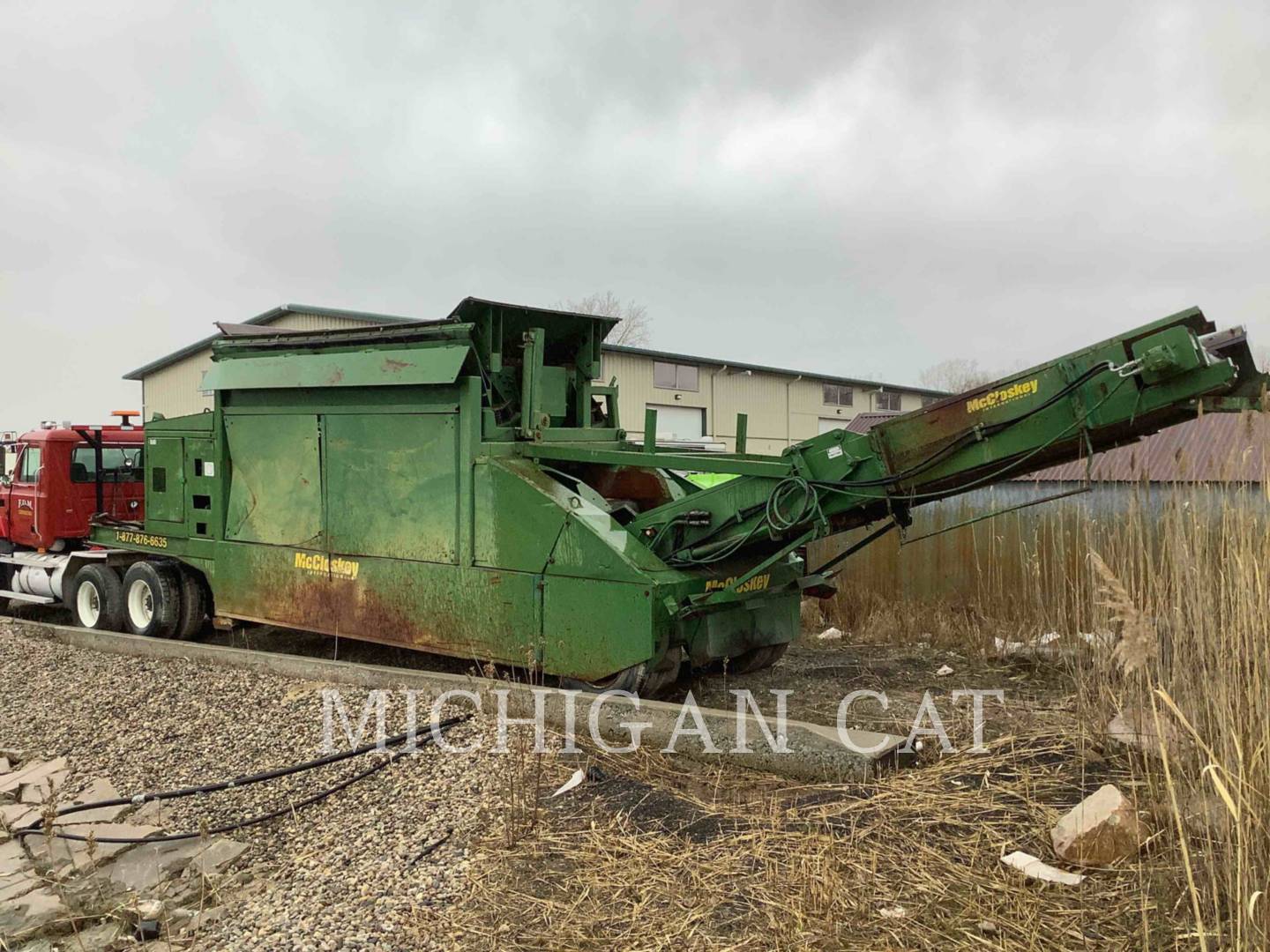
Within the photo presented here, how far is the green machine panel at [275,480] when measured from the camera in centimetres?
743

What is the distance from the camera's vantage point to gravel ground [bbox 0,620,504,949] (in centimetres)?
354

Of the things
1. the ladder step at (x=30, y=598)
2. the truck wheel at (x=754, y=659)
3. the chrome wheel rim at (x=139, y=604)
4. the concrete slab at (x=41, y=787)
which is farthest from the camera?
the ladder step at (x=30, y=598)

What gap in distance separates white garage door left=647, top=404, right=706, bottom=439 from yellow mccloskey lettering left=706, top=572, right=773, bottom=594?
21497mm

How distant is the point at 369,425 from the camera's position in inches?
279

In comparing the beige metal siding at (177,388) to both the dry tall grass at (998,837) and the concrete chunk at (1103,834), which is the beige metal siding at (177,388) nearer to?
the dry tall grass at (998,837)

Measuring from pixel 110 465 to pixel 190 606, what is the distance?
142 inches

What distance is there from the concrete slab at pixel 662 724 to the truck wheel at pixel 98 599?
9.40ft

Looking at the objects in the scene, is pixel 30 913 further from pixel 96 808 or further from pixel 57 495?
pixel 57 495

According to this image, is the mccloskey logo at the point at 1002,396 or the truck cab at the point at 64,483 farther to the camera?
the truck cab at the point at 64,483

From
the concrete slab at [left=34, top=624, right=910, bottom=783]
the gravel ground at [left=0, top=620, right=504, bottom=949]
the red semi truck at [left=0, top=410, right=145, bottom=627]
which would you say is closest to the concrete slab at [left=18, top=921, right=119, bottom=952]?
the gravel ground at [left=0, top=620, right=504, bottom=949]

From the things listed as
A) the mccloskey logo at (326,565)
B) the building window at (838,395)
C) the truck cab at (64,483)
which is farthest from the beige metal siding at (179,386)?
the building window at (838,395)

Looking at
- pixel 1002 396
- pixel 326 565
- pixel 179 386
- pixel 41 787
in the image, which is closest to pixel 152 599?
pixel 326 565

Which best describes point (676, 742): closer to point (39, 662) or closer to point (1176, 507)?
point (1176, 507)

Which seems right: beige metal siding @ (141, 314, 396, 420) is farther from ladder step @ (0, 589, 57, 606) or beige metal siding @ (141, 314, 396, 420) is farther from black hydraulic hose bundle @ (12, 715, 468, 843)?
black hydraulic hose bundle @ (12, 715, 468, 843)
